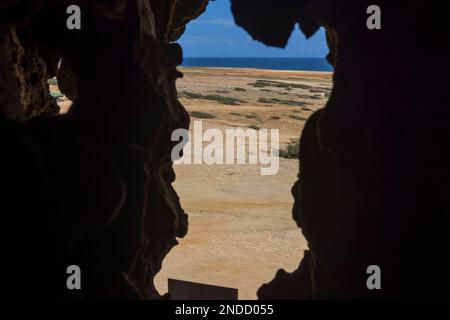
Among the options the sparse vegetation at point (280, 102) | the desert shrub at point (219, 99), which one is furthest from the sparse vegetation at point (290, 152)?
the sparse vegetation at point (280, 102)

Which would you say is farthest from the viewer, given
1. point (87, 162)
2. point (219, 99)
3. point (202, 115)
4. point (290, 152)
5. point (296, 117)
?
point (219, 99)

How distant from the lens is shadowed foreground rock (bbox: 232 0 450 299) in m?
3.94

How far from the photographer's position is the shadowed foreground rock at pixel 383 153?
3943 millimetres

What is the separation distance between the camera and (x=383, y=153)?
404 cm

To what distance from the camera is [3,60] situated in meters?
5.34

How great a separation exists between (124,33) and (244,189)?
10.2 meters

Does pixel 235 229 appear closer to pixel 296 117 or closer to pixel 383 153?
pixel 383 153

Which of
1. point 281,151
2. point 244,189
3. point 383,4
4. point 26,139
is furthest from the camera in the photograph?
point 281,151

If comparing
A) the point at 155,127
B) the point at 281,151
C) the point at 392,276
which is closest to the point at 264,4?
the point at 155,127

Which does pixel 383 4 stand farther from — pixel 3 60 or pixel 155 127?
pixel 3 60

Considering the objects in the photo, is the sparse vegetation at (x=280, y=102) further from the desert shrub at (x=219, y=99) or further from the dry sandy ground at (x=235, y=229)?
the dry sandy ground at (x=235, y=229)

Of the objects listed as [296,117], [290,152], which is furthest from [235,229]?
[296,117]

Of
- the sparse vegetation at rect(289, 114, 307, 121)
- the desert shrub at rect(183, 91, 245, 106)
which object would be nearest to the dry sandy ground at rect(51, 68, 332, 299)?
the sparse vegetation at rect(289, 114, 307, 121)

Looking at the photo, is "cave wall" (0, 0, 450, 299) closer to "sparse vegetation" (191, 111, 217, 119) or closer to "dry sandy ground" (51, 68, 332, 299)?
"dry sandy ground" (51, 68, 332, 299)
